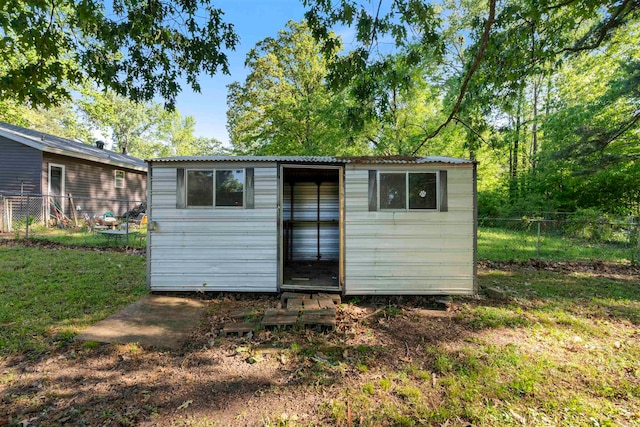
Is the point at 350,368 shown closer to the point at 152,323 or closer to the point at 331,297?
the point at 331,297

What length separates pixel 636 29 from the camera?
9.82 meters

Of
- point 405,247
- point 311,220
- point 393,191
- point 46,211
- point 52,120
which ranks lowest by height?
point 405,247

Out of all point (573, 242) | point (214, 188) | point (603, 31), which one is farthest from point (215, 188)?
point (573, 242)

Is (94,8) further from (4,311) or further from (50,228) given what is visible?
(50,228)

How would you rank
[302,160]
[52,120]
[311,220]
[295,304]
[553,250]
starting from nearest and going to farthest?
[295,304], [302,160], [311,220], [553,250], [52,120]

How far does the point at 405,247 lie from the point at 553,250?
6987 mm

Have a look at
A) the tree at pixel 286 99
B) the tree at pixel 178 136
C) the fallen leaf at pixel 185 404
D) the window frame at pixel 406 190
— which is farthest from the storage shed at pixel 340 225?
the tree at pixel 178 136

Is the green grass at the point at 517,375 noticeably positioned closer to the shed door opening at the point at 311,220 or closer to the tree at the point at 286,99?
the shed door opening at the point at 311,220

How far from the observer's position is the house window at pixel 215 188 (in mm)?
5188

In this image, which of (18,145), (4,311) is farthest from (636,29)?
(18,145)

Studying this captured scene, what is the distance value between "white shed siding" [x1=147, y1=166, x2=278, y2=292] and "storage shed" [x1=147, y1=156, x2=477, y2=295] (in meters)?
0.02

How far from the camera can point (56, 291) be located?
5129mm

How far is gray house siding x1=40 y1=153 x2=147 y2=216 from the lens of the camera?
12.3m

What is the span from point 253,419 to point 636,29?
15.4 metres
